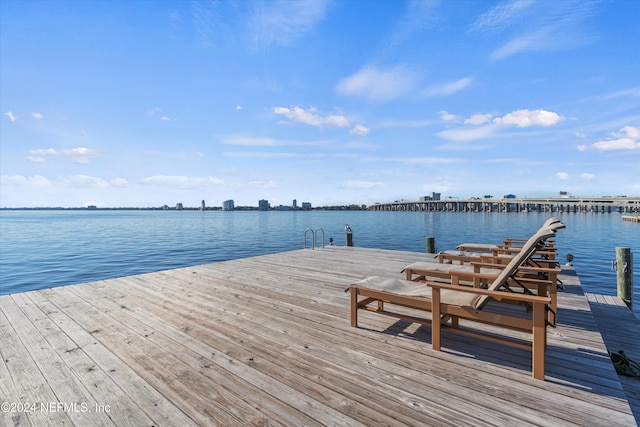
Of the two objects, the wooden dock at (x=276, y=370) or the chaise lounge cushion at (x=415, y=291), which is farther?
the chaise lounge cushion at (x=415, y=291)

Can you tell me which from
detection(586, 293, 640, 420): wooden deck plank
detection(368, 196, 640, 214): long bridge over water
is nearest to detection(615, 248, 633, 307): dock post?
detection(586, 293, 640, 420): wooden deck plank

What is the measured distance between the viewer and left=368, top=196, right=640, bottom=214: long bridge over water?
82.9 metres

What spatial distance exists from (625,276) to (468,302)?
704 cm

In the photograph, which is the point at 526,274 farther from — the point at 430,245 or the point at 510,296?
the point at 430,245

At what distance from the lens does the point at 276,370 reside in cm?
271

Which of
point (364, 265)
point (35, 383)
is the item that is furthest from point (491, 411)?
point (364, 265)

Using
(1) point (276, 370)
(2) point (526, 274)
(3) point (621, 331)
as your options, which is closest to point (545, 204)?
(3) point (621, 331)

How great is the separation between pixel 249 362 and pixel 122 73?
1556 cm

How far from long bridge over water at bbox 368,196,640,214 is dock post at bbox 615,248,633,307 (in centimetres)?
9746

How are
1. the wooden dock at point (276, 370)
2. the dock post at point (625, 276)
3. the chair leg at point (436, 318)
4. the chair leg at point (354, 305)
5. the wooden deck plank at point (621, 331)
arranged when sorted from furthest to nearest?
the dock post at point (625, 276) → the chair leg at point (354, 305) → the wooden deck plank at point (621, 331) → the chair leg at point (436, 318) → the wooden dock at point (276, 370)

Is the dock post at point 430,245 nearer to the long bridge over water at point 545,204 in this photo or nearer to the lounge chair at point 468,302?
the lounge chair at point 468,302

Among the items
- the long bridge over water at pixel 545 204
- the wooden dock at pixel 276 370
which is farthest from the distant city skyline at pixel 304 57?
the long bridge over water at pixel 545 204

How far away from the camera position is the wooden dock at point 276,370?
2.10 metres

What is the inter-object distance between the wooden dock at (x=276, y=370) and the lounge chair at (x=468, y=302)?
24cm
